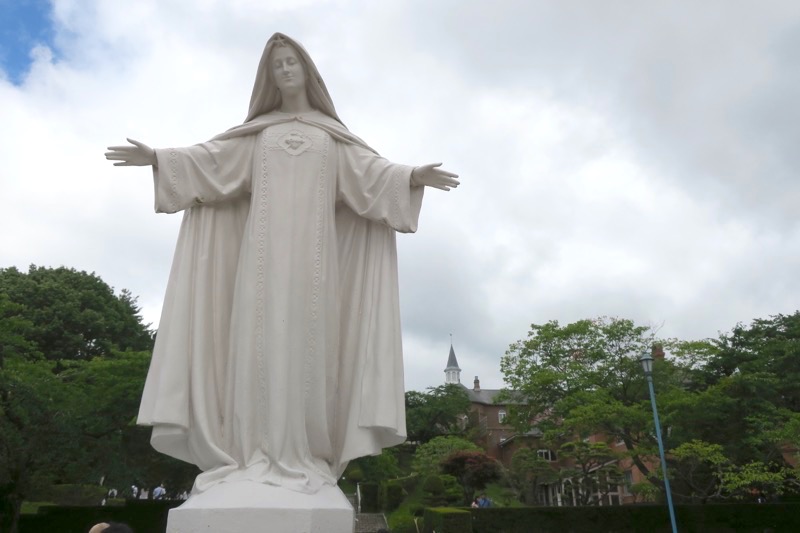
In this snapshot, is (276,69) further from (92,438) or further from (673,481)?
(673,481)

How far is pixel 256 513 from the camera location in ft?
13.1

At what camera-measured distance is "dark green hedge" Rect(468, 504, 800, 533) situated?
27.3m

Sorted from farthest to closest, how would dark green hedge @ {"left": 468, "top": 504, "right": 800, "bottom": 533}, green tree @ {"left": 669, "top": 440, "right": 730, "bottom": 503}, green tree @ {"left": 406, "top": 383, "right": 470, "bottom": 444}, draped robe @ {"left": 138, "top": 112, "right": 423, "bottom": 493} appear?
green tree @ {"left": 406, "top": 383, "right": 470, "bottom": 444} → dark green hedge @ {"left": 468, "top": 504, "right": 800, "bottom": 533} → green tree @ {"left": 669, "top": 440, "right": 730, "bottom": 503} → draped robe @ {"left": 138, "top": 112, "right": 423, "bottom": 493}

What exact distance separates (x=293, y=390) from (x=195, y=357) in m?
0.79

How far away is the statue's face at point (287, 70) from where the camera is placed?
5609mm

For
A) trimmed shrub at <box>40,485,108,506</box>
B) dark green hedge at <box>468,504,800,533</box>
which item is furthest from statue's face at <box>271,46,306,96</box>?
trimmed shrub at <box>40,485,108,506</box>

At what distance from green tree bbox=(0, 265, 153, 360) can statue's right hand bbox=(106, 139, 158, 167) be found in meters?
29.4

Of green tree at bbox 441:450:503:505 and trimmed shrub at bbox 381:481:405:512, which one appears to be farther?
trimmed shrub at bbox 381:481:405:512

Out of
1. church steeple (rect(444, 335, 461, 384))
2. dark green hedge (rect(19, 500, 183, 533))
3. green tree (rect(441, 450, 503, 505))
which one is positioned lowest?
dark green hedge (rect(19, 500, 183, 533))

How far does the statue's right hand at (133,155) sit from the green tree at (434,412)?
64.8 m

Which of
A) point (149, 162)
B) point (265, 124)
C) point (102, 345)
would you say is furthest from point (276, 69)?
point (102, 345)

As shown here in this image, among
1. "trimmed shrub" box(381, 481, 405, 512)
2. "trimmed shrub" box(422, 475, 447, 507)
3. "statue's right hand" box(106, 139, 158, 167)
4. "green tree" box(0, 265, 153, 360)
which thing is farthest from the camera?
"trimmed shrub" box(381, 481, 405, 512)

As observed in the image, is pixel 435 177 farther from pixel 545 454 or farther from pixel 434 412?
pixel 434 412

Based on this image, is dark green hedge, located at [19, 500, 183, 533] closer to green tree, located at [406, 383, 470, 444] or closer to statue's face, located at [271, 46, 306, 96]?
statue's face, located at [271, 46, 306, 96]
